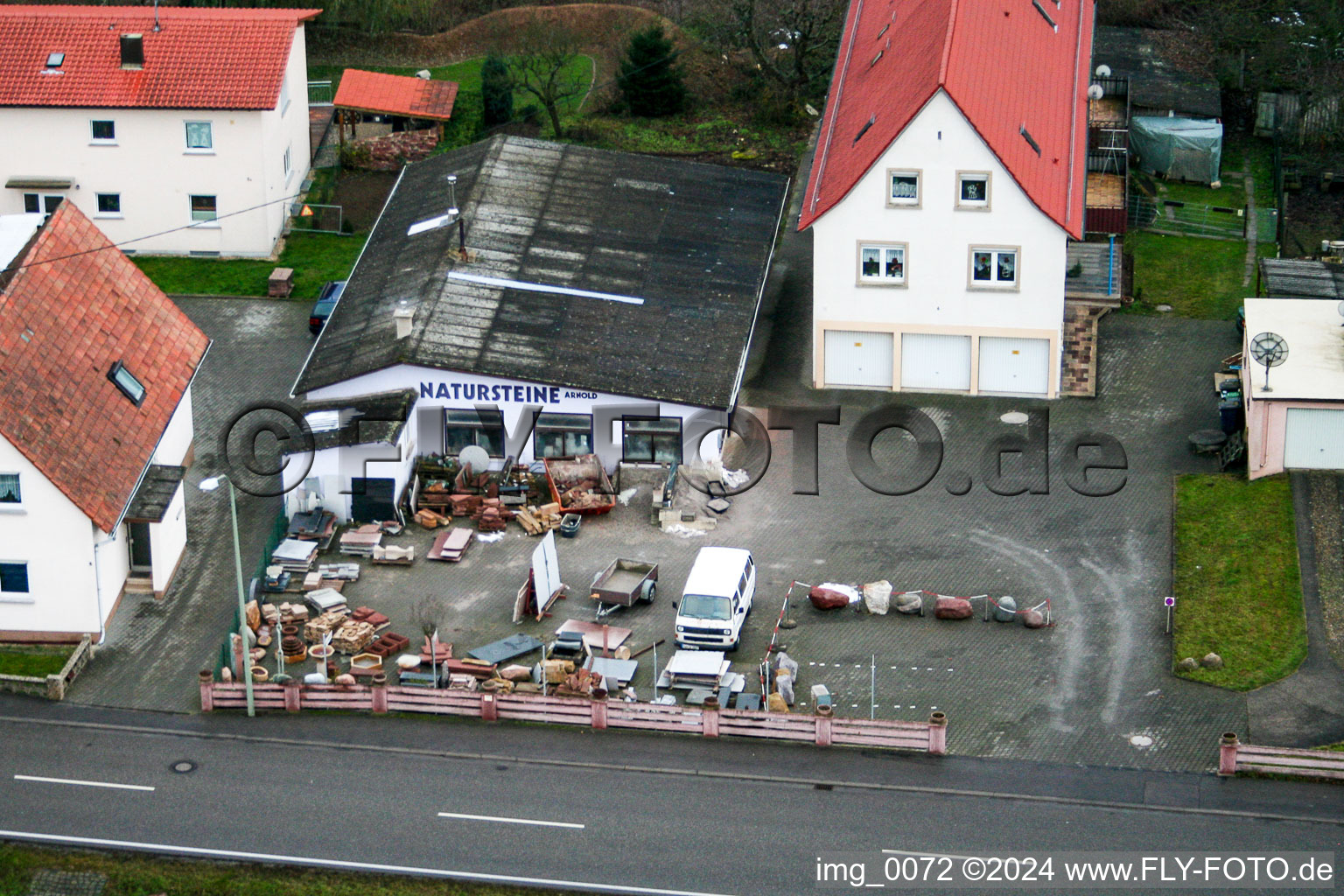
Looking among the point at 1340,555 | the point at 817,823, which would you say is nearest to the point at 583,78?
the point at 1340,555

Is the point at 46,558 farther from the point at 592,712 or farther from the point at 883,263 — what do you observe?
the point at 883,263

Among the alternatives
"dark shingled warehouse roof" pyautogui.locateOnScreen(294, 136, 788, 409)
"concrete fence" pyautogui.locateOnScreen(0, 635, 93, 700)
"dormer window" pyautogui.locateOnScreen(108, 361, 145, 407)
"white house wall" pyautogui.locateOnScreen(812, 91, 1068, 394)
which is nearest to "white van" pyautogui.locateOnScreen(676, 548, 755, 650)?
"dark shingled warehouse roof" pyautogui.locateOnScreen(294, 136, 788, 409)

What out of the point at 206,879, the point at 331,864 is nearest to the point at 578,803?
the point at 331,864

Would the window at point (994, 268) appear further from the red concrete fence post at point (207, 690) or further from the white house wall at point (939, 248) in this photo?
the red concrete fence post at point (207, 690)

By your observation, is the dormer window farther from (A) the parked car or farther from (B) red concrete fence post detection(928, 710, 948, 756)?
(B) red concrete fence post detection(928, 710, 948, 756)

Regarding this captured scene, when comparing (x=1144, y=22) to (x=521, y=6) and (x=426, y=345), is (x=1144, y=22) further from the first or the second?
(x=426, y=345)

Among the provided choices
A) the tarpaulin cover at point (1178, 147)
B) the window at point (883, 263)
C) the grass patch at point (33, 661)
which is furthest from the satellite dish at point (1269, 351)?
the grass patch at point (33, 661)

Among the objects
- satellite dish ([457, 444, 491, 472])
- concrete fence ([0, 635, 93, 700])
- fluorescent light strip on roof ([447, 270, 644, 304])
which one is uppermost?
fluorescent light strip on roof ([447, 270, 644, 304])
